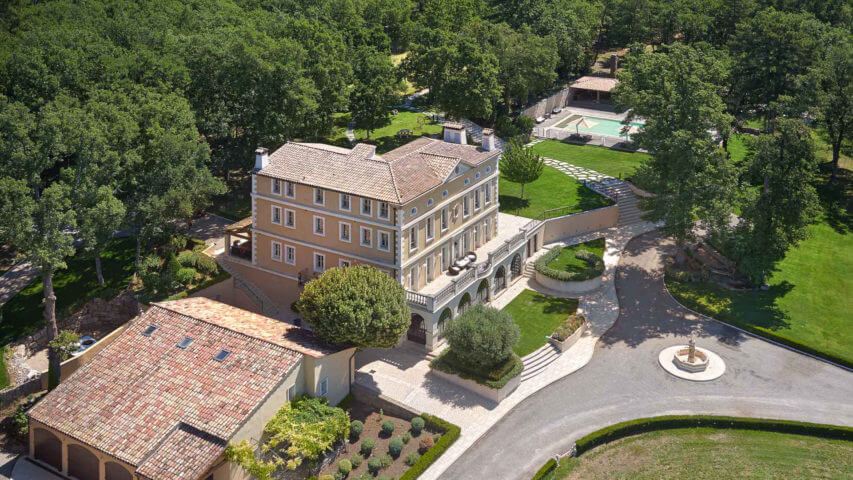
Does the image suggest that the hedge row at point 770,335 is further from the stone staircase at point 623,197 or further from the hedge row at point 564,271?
the stone staircase at point 623,197

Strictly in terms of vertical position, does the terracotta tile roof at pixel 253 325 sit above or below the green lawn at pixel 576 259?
above

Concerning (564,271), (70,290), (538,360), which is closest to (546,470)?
(538,360)

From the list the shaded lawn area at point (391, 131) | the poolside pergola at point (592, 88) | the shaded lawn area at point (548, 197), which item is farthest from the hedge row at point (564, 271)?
the poolside pergola at point (592, 88)

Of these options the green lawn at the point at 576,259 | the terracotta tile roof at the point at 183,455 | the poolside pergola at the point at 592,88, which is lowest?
the terracotta tile roof at the point at 183,455

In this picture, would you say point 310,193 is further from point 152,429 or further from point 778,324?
point 778,324

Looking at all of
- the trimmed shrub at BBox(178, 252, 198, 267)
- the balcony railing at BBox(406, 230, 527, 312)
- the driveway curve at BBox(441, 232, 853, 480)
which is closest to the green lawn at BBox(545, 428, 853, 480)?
the driveway curve at BBox(441, 232, 853, 480)

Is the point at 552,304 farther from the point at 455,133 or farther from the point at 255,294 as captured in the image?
the point at 255,294
